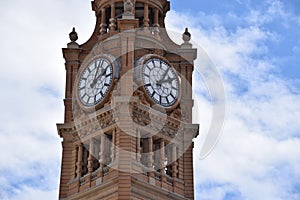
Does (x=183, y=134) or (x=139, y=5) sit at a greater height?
(x=139, y=5)

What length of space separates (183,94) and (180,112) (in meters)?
1.88

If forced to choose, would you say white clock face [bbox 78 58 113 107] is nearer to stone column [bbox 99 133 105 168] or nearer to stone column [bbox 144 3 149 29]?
stone column [bbox 99 133 105 168]

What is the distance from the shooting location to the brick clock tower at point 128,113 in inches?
2574

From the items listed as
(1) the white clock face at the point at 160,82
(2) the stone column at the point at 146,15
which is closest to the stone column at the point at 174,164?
(1) the white clock face at the point at 160,82

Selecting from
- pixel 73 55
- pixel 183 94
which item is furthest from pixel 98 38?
pixel 183 94

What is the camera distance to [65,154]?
69062 mm

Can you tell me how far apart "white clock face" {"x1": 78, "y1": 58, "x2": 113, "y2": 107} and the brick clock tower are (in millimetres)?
65

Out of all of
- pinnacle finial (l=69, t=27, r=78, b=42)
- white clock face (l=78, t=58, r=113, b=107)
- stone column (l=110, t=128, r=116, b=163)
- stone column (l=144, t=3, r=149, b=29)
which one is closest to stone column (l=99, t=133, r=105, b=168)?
stone column (l=110, t=128, r=116, b=163)

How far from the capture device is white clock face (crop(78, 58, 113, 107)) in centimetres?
6819

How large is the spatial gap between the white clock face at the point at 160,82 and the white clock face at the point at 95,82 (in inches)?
96.4

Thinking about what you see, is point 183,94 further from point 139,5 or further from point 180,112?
point 139,5

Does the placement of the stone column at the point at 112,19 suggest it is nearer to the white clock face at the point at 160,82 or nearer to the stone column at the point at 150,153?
the white clock face at the point at 160,82

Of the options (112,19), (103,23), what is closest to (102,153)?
(112,19)

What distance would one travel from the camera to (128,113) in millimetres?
65812
